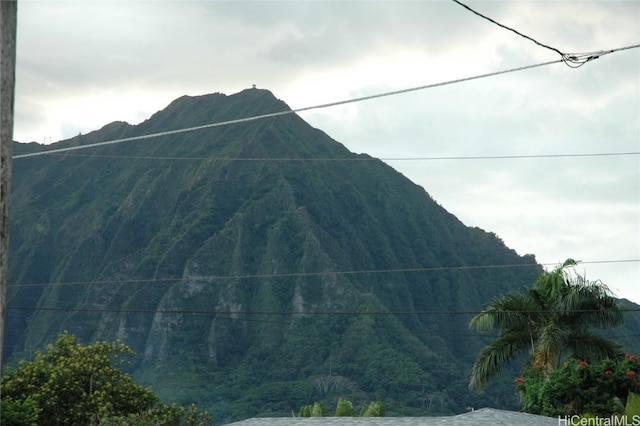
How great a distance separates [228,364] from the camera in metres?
199

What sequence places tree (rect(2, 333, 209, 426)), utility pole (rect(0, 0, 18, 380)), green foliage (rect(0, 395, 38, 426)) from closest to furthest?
utility pole (rect(0, 0, 18, 380)), green foliage (rect(0, 395, 38, 426)), tree (rect(2, 333, 209, 426))

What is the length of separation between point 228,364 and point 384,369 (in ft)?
108

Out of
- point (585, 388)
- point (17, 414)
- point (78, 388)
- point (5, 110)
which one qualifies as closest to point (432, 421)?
point (585, 388)

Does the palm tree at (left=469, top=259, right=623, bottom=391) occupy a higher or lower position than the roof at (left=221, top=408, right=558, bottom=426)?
higher

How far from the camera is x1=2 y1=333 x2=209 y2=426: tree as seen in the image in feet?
146

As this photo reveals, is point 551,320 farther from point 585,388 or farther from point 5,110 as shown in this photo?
point 5,110

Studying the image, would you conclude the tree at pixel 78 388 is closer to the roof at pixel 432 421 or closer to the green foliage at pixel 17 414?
the green foliage at pixel 17 414

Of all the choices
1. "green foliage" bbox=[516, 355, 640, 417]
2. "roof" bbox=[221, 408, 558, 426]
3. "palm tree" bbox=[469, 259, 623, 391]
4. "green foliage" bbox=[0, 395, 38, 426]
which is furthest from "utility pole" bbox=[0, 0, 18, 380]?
"palm tree" bbox=[469, 259, 623, 391]

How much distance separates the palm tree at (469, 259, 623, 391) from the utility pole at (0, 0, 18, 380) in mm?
32083

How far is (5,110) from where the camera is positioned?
10.9m

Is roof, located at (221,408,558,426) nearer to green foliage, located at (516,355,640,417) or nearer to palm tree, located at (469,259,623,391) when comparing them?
green foliage, located at (516,355,640,417)

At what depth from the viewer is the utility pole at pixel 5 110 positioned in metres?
10.8

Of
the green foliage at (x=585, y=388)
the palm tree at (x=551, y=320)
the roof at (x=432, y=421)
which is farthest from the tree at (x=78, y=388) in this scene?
the roof at (x=432, y=421)

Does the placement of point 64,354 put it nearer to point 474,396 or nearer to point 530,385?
point 530,385
